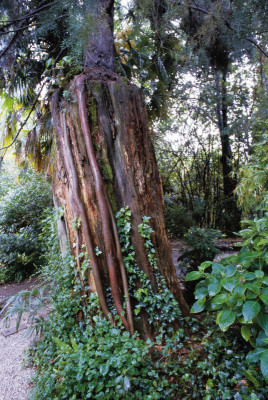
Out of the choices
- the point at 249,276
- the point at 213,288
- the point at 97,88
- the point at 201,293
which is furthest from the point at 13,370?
the point at 97,88

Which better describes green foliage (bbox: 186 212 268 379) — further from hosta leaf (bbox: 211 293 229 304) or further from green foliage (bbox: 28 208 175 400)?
green foliage (bbox: 28 208 175 400)

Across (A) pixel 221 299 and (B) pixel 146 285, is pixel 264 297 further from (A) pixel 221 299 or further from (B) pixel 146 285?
(B) pixel 146 285

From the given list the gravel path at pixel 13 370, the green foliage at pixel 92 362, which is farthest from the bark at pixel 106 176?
the gravel path at pixel 13 370

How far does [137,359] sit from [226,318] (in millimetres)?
644

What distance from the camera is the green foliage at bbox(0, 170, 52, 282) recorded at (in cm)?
524

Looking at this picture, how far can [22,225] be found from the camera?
19.1 feet

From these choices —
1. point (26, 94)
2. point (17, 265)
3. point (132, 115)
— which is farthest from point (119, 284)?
point (17, 265)

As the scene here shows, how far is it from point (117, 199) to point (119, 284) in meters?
0.72

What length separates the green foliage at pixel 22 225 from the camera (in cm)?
524

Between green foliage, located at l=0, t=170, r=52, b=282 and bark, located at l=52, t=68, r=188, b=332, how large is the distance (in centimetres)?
308

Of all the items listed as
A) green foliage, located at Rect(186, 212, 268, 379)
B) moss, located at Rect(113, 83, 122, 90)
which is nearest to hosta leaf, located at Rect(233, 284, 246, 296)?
green foliage, located at Rect(186, 212, 268, 379)

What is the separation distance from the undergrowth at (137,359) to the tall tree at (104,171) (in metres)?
0.10

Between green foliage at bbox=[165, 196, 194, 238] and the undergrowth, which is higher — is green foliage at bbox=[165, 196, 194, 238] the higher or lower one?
the higher one

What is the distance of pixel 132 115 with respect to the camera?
2518 millimetres
